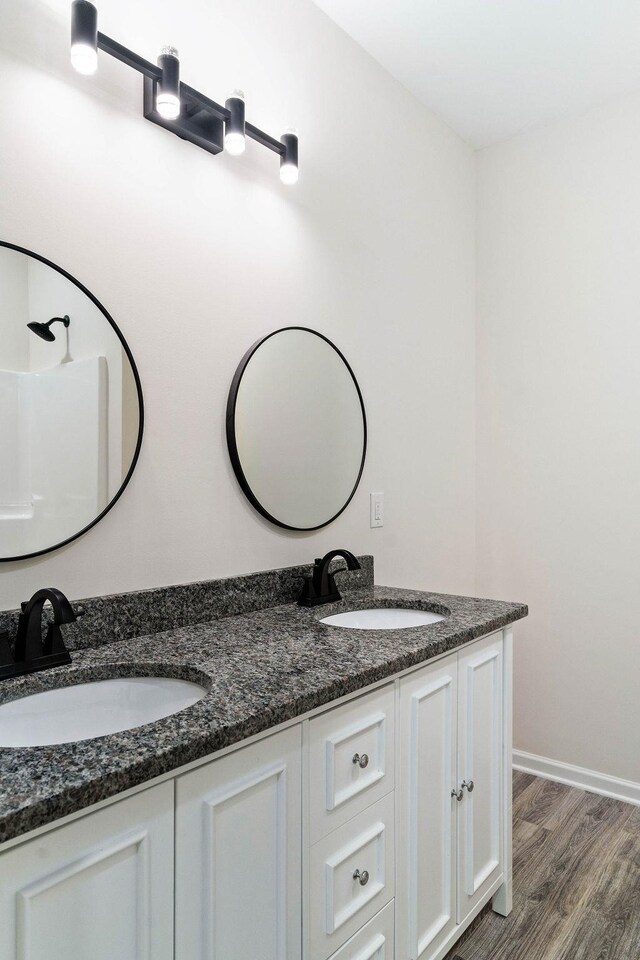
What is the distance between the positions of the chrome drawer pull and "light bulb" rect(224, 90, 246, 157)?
1417 millimetres

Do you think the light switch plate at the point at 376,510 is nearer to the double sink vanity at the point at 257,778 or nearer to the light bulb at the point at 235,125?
the double sink vanity at the point at 257,778

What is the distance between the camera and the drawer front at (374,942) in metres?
1.25

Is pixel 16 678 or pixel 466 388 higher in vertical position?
pixel 466 388

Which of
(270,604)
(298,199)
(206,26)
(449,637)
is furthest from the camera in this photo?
(298,199)

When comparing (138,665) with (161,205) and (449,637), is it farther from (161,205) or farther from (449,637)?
(161,205)

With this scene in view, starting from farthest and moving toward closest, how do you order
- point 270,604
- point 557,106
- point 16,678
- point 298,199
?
point 557,106 < point 298,199 < point 270,604 < point 16,678

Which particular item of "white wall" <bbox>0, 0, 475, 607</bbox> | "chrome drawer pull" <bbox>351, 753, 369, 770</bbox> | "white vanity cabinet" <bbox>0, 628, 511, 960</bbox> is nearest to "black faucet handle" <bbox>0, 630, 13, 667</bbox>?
"white wall" <bbox>0, 0, 475, 607</bbox>

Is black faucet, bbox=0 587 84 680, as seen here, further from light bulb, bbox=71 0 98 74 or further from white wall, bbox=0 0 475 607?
light bulb, bbox=71 0 98 74

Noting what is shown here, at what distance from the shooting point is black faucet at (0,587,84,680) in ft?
3.75

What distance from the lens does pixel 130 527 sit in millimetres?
1503

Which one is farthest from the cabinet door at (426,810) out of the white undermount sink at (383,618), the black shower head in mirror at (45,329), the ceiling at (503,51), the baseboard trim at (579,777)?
the ceiling at (503,51)

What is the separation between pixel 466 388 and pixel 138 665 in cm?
203

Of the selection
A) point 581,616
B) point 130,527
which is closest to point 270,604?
point 130,527

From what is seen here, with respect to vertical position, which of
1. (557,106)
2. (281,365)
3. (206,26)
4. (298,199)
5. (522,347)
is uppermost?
(557,106)
